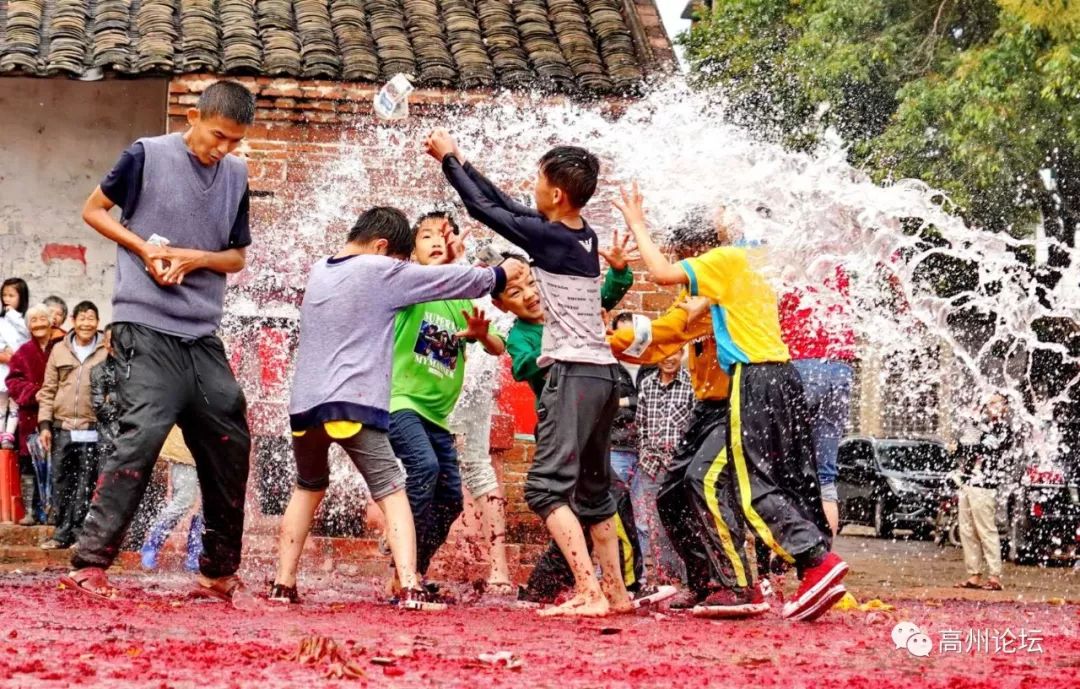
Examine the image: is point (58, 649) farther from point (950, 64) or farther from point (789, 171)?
point (950, 64)

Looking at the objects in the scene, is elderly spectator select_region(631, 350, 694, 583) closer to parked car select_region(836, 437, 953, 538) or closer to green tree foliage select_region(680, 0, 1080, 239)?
green tree foliage select_region(680, 0, 1080, 239)

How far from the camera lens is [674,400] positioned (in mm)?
9836

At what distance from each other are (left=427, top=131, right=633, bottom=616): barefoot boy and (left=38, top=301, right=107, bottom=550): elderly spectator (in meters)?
5.51

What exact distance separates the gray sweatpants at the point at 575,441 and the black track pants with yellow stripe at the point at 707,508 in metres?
0.45

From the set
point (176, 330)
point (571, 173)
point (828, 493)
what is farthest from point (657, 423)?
point (176, 330)

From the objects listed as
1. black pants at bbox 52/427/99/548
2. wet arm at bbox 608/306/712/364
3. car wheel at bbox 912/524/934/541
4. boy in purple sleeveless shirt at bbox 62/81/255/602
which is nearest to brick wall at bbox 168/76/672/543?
black pants at bbox 52/427/99/548

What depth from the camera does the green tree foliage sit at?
1625cm

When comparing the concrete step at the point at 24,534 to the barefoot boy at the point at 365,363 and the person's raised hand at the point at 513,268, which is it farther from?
the person's raised hand at the point at 513,268

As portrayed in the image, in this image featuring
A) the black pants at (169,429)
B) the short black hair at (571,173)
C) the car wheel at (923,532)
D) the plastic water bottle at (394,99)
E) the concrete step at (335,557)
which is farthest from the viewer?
the car wheel at (923,532)

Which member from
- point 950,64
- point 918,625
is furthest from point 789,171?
A: point 950,64

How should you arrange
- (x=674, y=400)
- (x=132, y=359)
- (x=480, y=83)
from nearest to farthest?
1. (x=132, y=359)
2. (x=674, y=400)
3. (x=480, y=83)

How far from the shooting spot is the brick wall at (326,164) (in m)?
11.7

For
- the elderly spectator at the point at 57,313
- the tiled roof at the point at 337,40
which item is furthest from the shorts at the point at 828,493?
the elderly spectator at the point at 57,313

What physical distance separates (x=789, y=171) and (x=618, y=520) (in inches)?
83.9
